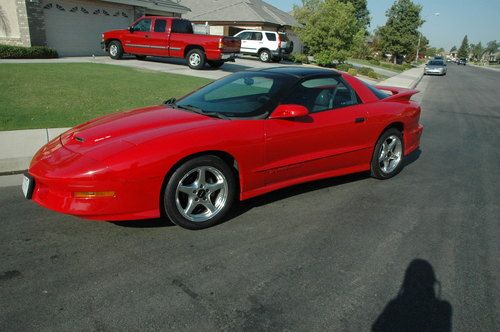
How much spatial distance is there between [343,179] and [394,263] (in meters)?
2.18

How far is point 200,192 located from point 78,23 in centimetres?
1996

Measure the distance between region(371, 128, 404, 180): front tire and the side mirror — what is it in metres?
1.63

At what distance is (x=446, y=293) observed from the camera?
2965mm

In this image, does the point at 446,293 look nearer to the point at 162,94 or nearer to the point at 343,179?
the point at 343,179

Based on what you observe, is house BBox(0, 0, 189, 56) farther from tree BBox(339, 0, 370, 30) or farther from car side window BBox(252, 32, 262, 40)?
tree BBox(339, 0, 370, 30)

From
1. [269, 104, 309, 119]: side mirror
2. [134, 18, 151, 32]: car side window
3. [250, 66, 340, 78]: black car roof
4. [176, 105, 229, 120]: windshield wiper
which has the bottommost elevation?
[176, 105, 229, 120]: windshield wiper

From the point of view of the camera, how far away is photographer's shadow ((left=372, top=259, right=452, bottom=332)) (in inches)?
102

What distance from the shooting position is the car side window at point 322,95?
14.7 feet

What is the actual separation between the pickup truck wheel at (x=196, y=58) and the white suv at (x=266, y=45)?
406 inches

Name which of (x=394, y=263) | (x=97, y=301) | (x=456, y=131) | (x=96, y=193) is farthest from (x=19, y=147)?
(x=456, y=131)

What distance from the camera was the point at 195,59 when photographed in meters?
17.5

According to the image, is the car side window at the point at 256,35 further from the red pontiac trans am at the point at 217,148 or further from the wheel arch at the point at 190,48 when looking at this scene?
the red pontiac trans am at the point at 217,148

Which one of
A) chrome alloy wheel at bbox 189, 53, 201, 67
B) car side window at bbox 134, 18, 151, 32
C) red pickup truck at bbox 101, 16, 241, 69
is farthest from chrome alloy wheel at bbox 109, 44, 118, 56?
chrome alloy wheel at bbox 189, 53, 201, 67

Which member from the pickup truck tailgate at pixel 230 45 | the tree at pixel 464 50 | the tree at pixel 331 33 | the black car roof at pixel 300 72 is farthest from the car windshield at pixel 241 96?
the tree at pixel 464 50
